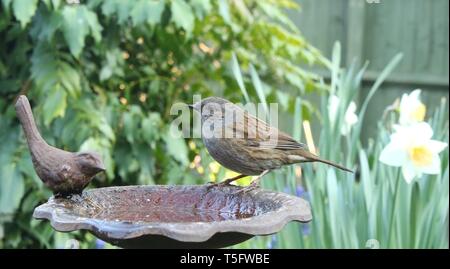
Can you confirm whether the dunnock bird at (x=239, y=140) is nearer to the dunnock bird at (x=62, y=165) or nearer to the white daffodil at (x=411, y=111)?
the dunnock bird at (x=62, y=165)

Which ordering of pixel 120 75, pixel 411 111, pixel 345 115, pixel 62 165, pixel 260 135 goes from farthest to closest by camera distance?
pixel 120 75 < pixel 345 115 < pixel 411 111 < pixel 260 135 < pixel 62 165

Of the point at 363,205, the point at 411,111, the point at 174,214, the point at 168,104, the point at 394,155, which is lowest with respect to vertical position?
the point at 174,214

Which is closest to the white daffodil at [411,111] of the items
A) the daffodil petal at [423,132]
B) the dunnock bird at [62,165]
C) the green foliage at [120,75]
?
the daffodil petal at [423,132]

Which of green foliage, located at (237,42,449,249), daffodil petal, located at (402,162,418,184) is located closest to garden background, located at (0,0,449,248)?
green foliage, located at (237,42,449,249)

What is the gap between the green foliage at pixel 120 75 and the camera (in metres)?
3.20

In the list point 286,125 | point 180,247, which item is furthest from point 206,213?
point 286,125

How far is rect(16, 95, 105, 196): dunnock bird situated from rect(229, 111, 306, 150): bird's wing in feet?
1.23

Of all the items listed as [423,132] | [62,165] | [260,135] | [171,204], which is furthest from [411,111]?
[62,165]

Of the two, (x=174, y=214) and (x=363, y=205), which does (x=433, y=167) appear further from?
(x=174, y=214)

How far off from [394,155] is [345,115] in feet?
1.39

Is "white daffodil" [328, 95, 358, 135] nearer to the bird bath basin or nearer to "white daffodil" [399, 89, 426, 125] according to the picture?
"white daffodil" [399, 89, 426, 125]

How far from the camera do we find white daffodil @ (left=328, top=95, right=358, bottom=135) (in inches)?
113

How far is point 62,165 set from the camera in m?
1.95
